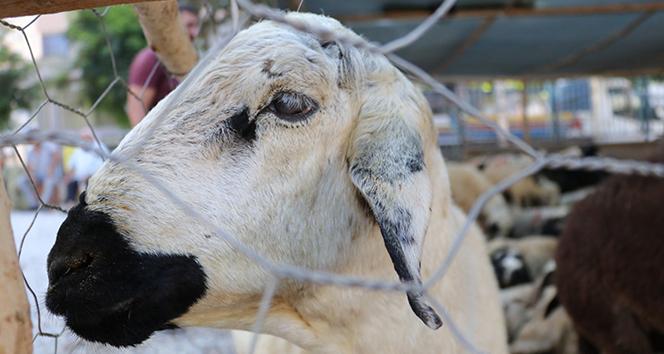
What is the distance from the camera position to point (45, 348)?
2.76 metres

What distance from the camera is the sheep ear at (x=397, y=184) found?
186 cm

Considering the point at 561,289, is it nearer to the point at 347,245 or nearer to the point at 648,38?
the point at 347,245

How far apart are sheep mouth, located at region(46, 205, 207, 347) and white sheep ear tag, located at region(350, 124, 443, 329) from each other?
1.44 ft

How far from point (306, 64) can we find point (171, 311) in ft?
2.20

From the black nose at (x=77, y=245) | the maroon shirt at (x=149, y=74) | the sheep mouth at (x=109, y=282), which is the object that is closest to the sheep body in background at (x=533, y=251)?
the maroon shirt at (x=149, y=74)

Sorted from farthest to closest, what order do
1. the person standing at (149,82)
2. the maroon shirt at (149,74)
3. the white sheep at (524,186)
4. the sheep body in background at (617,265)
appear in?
the white sheep at (524,186)
the sheep body in background at (617,265)
the maroon shirt at (149,74)
the person standing at (149,82)

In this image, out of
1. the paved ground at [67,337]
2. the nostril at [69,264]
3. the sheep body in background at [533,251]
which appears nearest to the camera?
the nostril at [69,264]

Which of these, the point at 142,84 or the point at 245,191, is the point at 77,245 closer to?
the point at 245,191

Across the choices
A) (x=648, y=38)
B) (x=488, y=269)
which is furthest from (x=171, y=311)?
(x=648, y=38)

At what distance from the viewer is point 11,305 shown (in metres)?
1.33

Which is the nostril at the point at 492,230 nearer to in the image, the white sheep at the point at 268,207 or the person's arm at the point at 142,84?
the person's arm at the point at 142,84

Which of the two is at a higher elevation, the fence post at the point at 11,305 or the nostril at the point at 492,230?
the fence post at the point at 11,305

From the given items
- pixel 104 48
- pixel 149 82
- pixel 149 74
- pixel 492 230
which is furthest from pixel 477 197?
pixel 104 48

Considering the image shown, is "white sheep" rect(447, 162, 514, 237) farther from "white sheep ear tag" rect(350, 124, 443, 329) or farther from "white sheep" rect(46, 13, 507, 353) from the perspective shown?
"white sheep ear tag" rect(350, 124, 443, 329)
